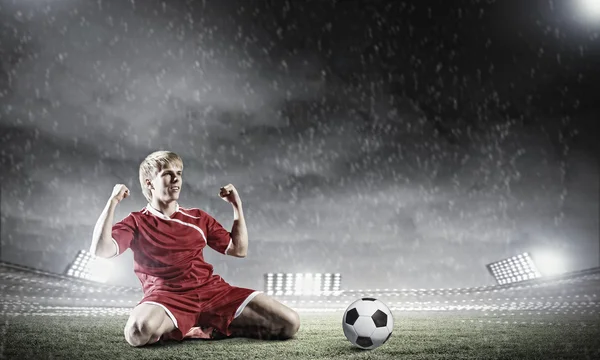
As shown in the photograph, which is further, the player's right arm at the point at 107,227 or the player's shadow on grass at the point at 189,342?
the player's shadow on grass at the point at 189,342

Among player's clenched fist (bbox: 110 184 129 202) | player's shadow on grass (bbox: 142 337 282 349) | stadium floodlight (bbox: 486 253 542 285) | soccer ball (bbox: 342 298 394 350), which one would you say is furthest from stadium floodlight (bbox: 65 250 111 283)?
soccer ball (bbox: 342 298 394 350)

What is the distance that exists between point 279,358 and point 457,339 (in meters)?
2.81

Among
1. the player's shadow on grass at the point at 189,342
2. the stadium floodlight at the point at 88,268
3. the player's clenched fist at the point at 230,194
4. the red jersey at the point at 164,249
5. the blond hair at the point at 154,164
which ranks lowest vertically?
the player's shadow on grass at the point at 189,342

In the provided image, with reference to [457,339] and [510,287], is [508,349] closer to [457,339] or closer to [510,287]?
[457,339]

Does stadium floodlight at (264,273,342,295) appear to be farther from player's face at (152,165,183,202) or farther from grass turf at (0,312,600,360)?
player's face at (152,165,183,202)

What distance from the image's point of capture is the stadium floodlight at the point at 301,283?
99.5 ft

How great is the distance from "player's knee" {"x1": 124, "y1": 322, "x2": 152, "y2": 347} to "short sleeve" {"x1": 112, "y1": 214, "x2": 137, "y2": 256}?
68cm

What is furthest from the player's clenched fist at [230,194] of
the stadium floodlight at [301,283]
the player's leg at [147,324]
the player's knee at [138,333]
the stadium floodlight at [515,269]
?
the stadium floodlight at [515,269]

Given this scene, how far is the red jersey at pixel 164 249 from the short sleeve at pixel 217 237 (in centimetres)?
21

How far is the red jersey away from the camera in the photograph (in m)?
4.59

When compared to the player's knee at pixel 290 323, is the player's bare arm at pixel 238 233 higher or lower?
higher

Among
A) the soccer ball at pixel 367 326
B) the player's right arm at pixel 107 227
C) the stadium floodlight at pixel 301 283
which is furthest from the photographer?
the stadium floodlight at pixel 301 283

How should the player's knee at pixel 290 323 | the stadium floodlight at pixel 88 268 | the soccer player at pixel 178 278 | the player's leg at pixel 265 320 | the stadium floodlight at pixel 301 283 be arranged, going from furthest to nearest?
the stadium floodlight at pixel 88 268 < the stadium floodlight at pixel 301 283 < the player's knee at pixel 290 323 < the player's leg at pixel 265 320 < the soccer player at pixel 178 278

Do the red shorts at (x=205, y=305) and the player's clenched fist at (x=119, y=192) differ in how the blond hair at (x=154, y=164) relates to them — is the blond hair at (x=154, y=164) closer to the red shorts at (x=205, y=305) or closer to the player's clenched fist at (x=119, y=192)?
the player's clenched fist at (x=119, y=192)
